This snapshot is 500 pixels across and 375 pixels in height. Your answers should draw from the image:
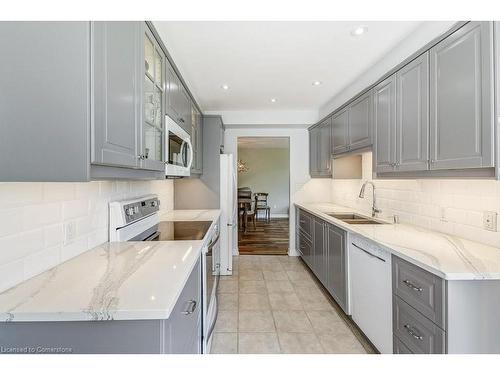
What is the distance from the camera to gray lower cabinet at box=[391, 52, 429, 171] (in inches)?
68.1

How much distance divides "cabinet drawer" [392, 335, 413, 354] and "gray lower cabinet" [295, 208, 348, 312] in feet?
2.39

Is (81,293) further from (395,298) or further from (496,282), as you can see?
(496,282)

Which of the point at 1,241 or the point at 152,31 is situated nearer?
the point at 1,241

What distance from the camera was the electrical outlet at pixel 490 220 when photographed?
1575 millimetres

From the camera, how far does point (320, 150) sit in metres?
3.96

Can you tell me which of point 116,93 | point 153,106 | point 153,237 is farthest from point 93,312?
point 153,106

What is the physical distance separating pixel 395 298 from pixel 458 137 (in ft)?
3.37

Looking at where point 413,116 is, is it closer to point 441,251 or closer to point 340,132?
point 441,251

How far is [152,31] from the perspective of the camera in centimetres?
162

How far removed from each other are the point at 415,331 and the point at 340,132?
2.31 metres

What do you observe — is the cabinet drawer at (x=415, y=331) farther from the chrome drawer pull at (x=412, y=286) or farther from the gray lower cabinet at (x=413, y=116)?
the gray lower cabinet at (x=413, y=116)
